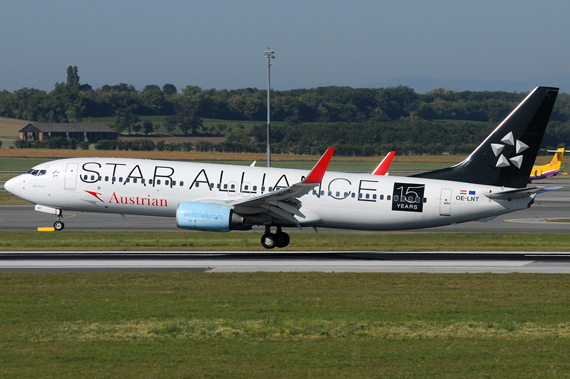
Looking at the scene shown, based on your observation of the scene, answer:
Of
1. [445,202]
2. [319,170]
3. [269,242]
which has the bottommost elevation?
[269,242]

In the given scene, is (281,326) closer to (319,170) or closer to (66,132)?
(319,170)

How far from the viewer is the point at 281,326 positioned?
698 inches

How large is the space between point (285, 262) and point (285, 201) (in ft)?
12.7

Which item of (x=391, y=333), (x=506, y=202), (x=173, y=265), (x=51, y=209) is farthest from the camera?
(x=51, y=209)

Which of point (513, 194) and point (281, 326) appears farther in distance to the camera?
point (513, 194)

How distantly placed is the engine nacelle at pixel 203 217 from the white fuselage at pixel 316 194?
A: 1.30 m

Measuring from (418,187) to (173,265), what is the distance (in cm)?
1387

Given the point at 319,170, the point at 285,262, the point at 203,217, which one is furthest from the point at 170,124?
the point at 285,262

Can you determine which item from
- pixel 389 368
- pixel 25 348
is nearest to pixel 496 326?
pixel 389 368

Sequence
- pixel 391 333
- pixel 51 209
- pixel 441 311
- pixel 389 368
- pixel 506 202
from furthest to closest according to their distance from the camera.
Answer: pixel 51 209 → pixel 506 202 → pixel 441 311 → pixel 391 333 → pixel 389 368

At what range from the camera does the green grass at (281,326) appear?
14.0 metres

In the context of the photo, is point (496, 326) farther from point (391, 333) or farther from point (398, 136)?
point (398, 136)

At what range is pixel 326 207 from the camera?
35.5 m

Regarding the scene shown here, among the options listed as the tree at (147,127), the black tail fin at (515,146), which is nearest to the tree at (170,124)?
the tree at (147,127)
